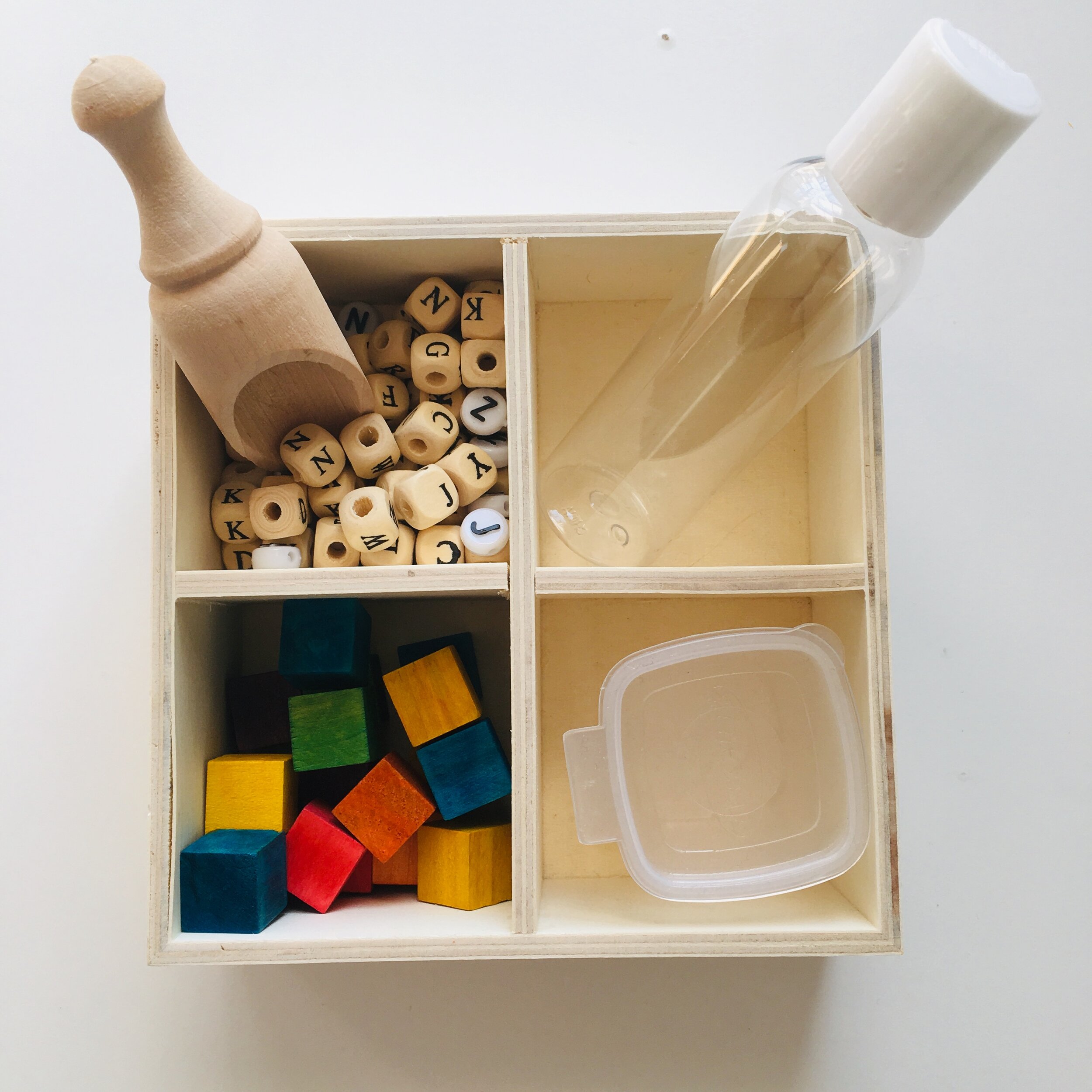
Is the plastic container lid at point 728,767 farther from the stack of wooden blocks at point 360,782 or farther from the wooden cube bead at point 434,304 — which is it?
the wooden cube bead at point 434,304

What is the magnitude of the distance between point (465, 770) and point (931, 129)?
54 cm

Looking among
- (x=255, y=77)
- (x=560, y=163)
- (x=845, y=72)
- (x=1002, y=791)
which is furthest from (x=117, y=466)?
(x=1002, y=791)

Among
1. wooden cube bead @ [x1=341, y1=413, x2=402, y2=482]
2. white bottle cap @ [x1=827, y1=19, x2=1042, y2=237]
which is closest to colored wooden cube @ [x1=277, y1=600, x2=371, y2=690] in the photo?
wooden cube bead @ [x1=341, y1=413, x2=402, y2=482]

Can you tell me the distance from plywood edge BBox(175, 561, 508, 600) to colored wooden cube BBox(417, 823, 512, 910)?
0.20 m

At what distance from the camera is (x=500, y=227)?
2.06ft

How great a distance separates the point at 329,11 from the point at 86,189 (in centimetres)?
29

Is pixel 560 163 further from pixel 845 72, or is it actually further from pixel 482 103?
pixel 845 72

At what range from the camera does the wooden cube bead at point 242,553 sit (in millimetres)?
671

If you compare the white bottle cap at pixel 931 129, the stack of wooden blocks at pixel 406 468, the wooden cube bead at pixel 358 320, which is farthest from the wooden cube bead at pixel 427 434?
the white bottle cap at pixel 931 129

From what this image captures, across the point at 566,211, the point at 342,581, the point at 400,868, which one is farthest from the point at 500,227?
the point at 400,868

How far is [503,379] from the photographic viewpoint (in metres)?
0.67

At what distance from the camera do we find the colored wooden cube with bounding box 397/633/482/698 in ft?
2.33

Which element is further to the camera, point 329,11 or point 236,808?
point 329,11

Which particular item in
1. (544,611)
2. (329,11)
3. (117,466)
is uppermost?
(329,11)
